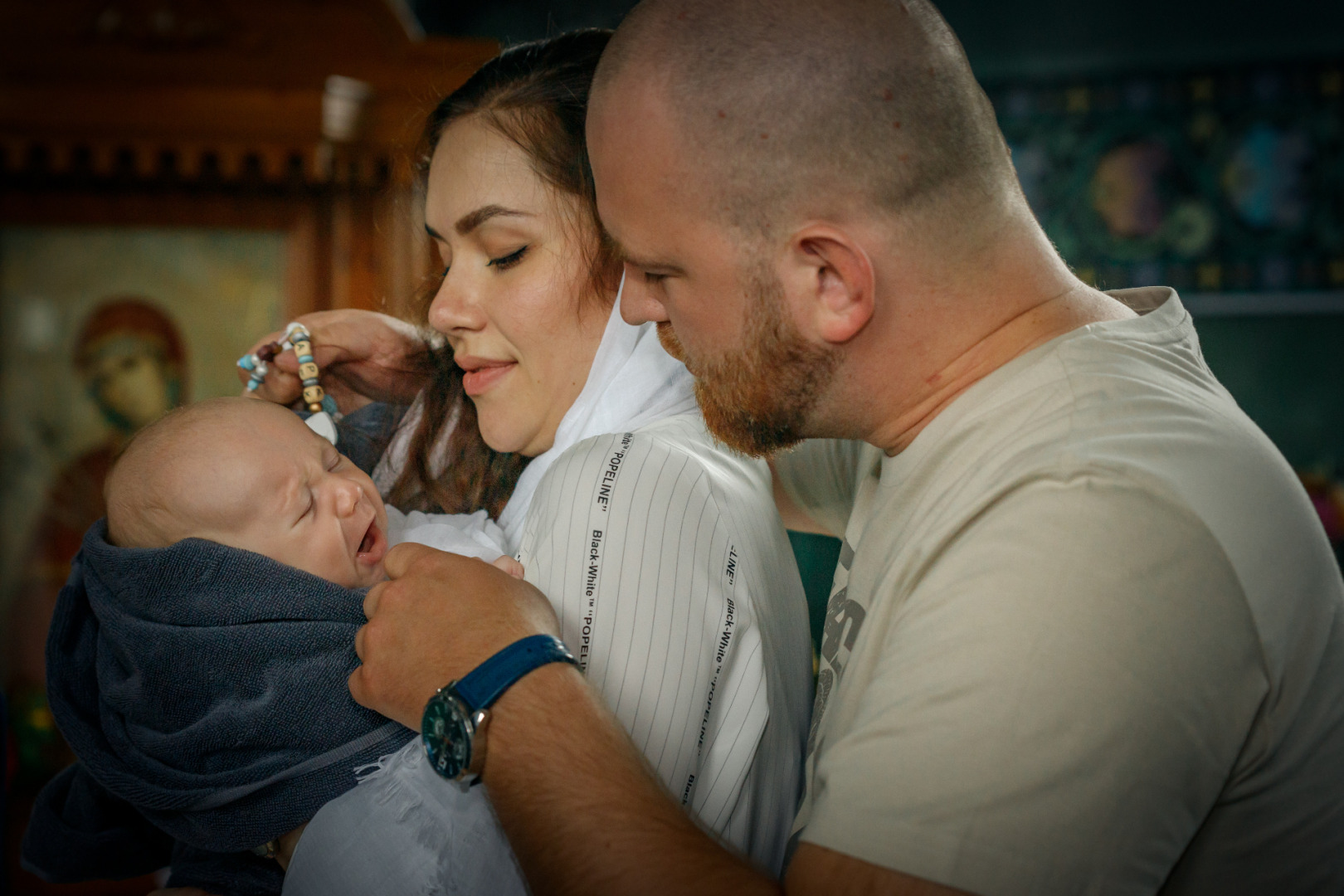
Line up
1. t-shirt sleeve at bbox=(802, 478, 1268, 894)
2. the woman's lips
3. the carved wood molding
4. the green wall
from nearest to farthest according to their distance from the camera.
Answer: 1. t-shirt sleeve at bbox=(802, 478, 1268, 894)
2. the woman's lips
3. the carved wood molding
4. the green wall

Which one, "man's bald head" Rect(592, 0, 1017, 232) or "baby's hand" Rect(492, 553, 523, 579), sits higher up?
"man's bald head" Rect(592, 0, 1017, 232)

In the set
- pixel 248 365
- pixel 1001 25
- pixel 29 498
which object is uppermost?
pixel 1001 25

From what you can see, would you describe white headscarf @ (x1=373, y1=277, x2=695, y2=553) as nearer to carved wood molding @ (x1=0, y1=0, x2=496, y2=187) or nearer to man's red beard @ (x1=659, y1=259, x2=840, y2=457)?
man's red beard @ (x1=659, y1=259, x2=840, y2=457)

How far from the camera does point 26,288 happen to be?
2842 millimetres

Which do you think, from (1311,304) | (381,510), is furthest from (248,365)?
(1311,304)

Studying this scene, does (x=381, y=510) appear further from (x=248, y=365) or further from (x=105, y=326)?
(x=105, y=326)

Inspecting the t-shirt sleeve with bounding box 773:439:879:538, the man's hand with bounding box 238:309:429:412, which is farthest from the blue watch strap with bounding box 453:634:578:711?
the man's hand with bounding box 238:309:429:412

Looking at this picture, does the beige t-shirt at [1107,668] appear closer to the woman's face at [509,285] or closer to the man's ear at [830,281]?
the man's ear at [830,281]

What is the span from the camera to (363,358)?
1863 mm

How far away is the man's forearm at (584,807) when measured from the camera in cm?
86

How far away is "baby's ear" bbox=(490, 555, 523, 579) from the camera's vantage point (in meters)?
1.20

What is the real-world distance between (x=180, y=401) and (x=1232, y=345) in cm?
428

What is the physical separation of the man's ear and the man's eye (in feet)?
1.76

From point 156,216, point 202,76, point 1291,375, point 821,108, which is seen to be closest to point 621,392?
point 821,108
